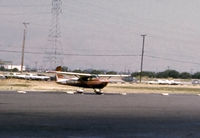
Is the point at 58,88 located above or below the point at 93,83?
below

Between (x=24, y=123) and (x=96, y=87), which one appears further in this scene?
(x=96, y=87)

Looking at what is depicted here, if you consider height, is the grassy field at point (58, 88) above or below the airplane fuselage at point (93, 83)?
below

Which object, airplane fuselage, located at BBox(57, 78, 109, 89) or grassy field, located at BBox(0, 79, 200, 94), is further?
grassy field, located at BBox(0, 79, 200, 94)

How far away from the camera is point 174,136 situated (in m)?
18.6

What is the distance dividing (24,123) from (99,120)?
14.8 ft

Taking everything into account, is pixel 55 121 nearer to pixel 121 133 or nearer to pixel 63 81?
pixel 121 133

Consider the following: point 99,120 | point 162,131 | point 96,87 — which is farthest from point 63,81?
point 162,131

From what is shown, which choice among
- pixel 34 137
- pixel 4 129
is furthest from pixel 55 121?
pixel 34 137

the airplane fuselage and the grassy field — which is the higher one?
the airplane fuselage

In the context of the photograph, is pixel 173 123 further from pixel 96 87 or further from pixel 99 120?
pixel 96 87

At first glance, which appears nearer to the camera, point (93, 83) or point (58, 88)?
point (93, 83)

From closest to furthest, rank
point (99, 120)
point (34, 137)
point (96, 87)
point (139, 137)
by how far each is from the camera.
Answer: point (34, 137) < point (139, 137) < point (99, 120) < point (96, 87)

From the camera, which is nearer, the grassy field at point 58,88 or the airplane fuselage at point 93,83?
the airplane fuselage at point 93,83

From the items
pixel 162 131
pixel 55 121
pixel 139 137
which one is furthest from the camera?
pixel 55 121
